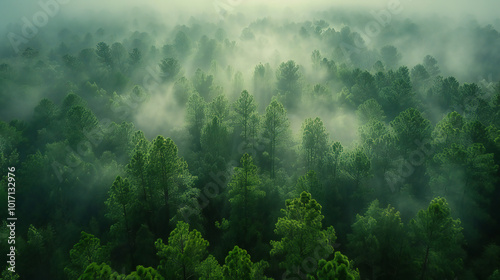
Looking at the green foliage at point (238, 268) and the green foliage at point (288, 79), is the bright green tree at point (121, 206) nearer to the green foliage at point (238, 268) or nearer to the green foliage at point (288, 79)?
the green foliage at point (238, 268)

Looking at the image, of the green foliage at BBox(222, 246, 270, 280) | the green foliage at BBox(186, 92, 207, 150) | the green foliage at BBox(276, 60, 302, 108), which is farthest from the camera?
the green foliage at BBox(276, 60, 302, 108)

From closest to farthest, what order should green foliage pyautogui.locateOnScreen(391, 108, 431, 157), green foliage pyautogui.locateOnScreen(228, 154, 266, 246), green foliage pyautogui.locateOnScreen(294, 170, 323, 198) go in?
green foliage pyautogui.locateOnScreen(228, 154, 266, 246) → green foliage pyautogui.locateOnScreen(294, 170, 323, 198) → green foliage pyautogui.locateOnScreen(391, 108, 431, 157)

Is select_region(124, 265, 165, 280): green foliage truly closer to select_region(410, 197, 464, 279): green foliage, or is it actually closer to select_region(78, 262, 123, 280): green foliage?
select_region(78, 262, 123, 280): green foliage

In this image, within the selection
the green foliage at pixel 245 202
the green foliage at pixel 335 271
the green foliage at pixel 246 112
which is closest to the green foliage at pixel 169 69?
the green foliage at pixel 246 112

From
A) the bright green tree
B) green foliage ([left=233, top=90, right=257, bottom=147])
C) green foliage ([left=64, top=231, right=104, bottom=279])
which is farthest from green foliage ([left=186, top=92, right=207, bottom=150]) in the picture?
green foliage ([left=64, top=231, right=104, bottom=279])

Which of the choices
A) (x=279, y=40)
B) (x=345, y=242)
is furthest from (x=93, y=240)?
(x=279, y=40)

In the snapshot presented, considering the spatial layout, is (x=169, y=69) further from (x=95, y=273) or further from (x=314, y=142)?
(x=95, y=273)

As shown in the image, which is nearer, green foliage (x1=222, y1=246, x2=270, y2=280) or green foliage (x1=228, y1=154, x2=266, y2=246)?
green foliage (x1=222, y1=246, x2=270, y2=280)
